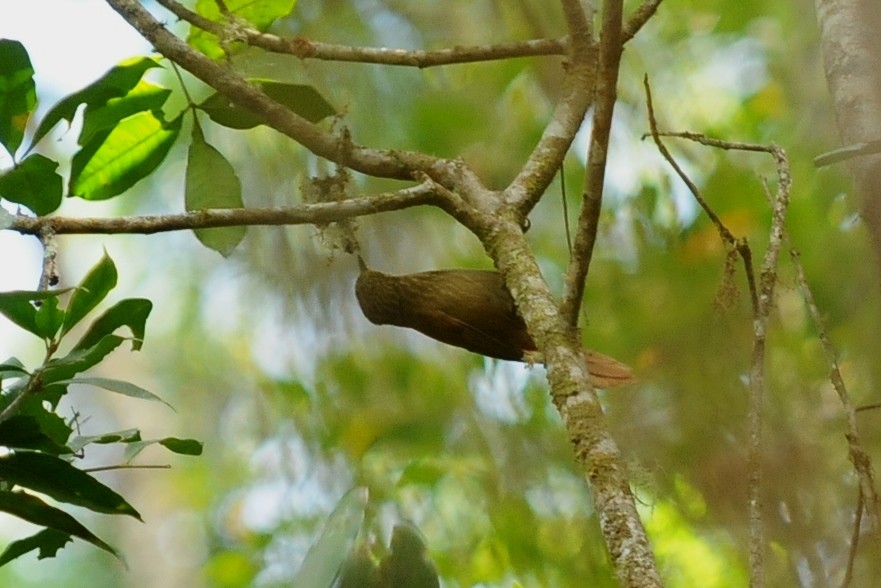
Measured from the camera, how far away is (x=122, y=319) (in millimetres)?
952

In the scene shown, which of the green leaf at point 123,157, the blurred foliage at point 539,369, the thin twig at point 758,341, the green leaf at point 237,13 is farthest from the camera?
the blurred foliage at point 539,369

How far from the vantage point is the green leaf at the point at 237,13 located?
133 centimetres

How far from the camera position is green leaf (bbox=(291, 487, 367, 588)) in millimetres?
1056

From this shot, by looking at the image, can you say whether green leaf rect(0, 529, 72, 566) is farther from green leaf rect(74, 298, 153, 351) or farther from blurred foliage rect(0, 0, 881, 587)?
blurred foliage rect(0, 0, 881, 587)

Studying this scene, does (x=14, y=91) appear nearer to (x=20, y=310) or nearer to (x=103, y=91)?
(x=103, y=91)

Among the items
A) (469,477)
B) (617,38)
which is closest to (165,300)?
(469,477)

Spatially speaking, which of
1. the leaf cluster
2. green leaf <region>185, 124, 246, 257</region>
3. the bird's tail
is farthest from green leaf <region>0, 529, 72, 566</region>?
the bird's tail

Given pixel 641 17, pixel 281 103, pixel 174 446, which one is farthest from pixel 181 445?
pixel 641 17

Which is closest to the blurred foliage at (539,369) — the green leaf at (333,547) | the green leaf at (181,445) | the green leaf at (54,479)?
the green leaf at (333,547)

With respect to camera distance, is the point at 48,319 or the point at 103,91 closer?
the point at 48,319

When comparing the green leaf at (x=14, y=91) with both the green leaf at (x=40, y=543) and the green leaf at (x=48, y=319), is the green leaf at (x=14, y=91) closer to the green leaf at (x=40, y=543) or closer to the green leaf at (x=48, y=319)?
the green leaf at (x=48, y=319)

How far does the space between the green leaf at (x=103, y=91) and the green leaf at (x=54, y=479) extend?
354 mm

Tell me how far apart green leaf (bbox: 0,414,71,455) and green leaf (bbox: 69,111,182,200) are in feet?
1.56

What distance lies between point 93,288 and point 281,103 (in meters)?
0.40
